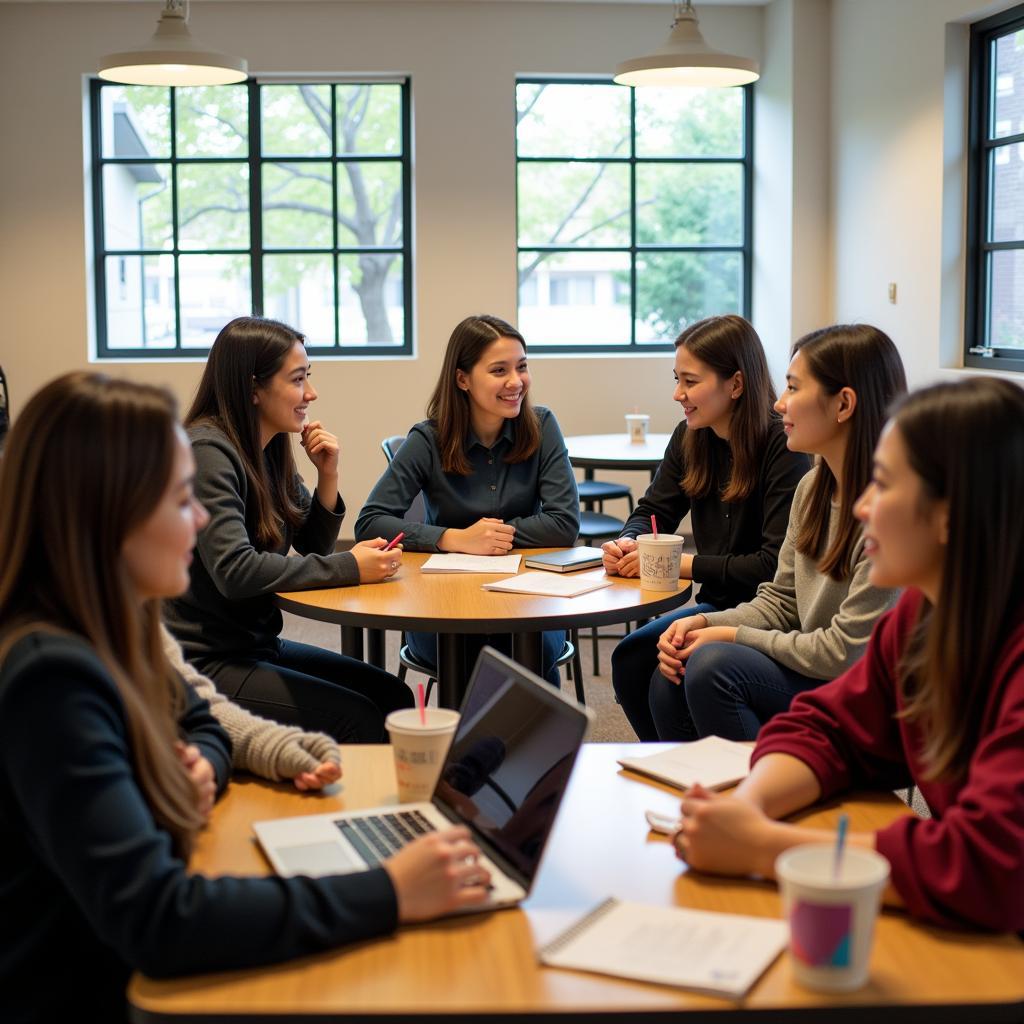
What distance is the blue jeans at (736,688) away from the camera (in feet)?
8.01

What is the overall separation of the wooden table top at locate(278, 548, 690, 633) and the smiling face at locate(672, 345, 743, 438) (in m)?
0.42

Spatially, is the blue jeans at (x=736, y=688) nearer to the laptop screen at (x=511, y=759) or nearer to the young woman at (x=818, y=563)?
the young woman at (x=818, y=563)

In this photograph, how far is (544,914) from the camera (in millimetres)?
1222

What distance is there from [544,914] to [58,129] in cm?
649

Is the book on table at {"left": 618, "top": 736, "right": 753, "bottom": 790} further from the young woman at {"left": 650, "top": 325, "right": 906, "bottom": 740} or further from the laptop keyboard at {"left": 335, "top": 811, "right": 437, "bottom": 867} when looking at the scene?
the young woman at {"left": 650, "top": 325, "right": 906, "bottom": 740}

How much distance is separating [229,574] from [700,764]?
1.23 metres

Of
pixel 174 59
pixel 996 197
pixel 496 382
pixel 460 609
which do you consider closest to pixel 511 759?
pixel 460 609

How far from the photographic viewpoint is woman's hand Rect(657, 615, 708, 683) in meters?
2.60

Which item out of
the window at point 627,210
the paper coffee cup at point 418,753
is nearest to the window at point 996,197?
the window at point 627,210

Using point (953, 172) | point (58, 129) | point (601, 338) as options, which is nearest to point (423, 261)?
point (601, 338)

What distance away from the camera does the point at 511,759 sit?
1328 millimetres

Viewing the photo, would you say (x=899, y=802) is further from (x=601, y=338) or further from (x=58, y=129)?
(x=58, y=129)

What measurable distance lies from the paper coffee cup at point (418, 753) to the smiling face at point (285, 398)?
1371 mm

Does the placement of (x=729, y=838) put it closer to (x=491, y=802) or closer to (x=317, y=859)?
(x=491, y=802)
